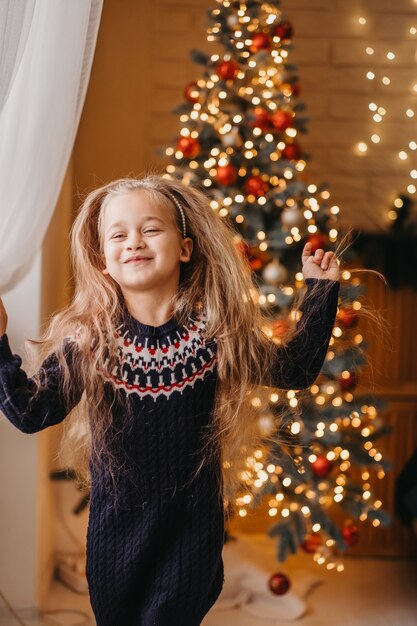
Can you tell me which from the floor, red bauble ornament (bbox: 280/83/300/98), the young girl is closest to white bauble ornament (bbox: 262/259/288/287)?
red bauble ornament (bbox: 280/83/300/98)

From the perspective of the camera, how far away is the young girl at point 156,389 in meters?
1.28

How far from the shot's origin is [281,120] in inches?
87.7

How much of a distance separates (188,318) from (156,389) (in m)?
0.14

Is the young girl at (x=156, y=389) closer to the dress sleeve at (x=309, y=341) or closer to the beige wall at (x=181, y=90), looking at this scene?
the dress sleeve at (x=309, y=341)

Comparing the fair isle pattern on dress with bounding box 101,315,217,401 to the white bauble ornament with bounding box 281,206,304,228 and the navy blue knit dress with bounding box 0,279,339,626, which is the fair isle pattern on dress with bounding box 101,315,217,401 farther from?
the white bauble ornament with bounding box 281,206,304,228

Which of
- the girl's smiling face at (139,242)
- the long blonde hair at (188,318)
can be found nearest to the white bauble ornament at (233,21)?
the long blonde hair at (188,318)

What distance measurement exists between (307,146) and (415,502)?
146 cm

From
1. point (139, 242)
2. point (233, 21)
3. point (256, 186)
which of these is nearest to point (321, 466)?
point (256, 186)

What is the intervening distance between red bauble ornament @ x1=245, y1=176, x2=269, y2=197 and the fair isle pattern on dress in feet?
3.26

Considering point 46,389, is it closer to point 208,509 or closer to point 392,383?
point 208,509

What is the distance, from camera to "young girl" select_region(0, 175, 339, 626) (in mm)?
1282

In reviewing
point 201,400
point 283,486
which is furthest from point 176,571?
point 283,486

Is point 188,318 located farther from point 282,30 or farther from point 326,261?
point 282,30

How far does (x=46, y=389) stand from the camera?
50.2 inches
